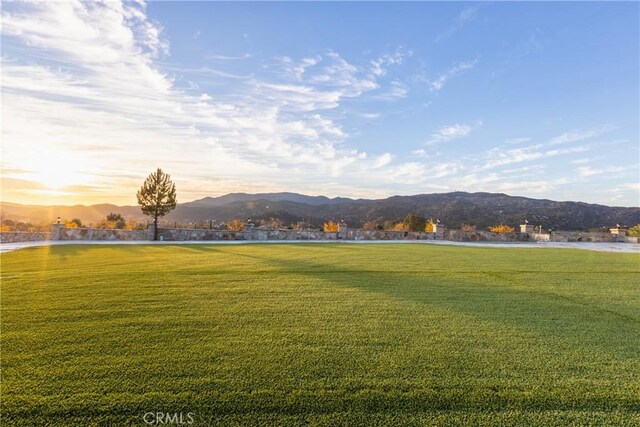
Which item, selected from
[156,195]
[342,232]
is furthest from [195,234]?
[342,232]

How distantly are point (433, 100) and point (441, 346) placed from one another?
1238cm

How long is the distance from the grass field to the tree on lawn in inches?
428

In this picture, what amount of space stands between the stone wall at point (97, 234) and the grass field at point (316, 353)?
10.2 meters

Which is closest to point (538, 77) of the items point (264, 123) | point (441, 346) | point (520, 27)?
point (520, 27)

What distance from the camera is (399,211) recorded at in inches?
1476

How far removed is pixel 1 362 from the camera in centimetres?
228

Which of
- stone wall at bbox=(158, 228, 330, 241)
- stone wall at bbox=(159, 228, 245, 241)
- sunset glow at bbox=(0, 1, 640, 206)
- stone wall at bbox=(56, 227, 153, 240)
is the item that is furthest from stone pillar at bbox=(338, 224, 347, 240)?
stone wall at bbox=(56, 227, 153, 240)

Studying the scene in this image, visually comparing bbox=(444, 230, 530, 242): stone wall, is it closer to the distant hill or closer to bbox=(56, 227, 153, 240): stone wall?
the distant hill

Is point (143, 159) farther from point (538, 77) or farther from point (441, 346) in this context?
point (538, 77)

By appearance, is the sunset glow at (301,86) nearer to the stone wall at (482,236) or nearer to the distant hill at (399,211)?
the stone wall at (482,236)

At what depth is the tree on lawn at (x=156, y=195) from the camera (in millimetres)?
15234

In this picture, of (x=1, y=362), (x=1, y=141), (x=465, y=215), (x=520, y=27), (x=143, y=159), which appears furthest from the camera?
(x=465, y=215)

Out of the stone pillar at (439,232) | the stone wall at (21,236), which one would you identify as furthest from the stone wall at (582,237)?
the stone wall at (21,236)

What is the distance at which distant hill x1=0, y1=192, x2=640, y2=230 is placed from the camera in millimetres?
32094
